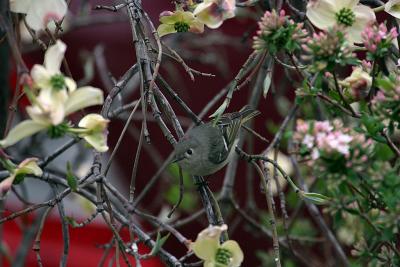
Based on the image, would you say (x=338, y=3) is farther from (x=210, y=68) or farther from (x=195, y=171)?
(x=210, y=68)

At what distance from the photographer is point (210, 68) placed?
3719 millimetres

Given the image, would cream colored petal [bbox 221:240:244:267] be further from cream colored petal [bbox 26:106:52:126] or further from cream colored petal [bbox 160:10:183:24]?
cream colored petal [bbox 160:10:183:24]

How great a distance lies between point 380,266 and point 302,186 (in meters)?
0.73

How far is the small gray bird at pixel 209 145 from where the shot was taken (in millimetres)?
1648

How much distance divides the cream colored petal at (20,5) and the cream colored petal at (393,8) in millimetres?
689

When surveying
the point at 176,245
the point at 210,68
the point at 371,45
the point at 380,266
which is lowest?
the point at 176,245

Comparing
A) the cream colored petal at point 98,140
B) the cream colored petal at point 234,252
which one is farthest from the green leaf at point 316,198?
the cream colored petal at point 98,140

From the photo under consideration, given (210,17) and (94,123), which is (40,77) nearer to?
(94,123)

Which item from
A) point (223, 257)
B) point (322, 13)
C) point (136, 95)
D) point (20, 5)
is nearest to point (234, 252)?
point (223, 257)

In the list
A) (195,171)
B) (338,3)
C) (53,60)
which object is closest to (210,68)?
(195,171)

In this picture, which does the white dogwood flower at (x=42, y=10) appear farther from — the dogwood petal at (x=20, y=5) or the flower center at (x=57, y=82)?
the flower center at (x=57, y=82)

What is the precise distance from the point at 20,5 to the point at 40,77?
290mm

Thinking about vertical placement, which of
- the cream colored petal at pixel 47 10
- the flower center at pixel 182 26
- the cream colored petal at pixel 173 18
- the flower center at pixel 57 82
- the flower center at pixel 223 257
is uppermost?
the cream colored petal at pixel 47 10

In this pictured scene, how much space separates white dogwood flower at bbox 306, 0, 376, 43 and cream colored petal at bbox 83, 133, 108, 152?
463 millimetres
